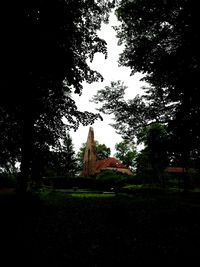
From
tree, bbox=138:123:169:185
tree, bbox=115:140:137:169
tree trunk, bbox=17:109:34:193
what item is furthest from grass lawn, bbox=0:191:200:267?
tree, bbox=115:140:137:169

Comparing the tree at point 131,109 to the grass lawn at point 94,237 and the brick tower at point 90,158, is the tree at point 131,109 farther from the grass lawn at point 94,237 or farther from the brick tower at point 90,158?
the brick tower at point 90,158

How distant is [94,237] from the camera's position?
20.1 ft

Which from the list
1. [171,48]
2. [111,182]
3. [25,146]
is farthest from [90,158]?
[25,146]

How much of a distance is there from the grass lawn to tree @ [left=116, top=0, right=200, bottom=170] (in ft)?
17.3

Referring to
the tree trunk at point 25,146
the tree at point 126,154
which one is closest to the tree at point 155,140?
the tree trunk at point 25,146

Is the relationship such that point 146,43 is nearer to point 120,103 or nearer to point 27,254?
point 120,103

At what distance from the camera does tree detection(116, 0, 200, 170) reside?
10848 mm

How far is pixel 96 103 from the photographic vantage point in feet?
81.0

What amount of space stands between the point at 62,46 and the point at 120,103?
54.4 ft

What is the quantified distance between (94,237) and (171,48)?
1330 cm

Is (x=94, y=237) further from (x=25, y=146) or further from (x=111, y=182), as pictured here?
(x=111, y=182)

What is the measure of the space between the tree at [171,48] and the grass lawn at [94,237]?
17.3 ft

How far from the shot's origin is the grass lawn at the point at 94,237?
467 centimetres

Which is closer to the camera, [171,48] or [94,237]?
[94,237]
